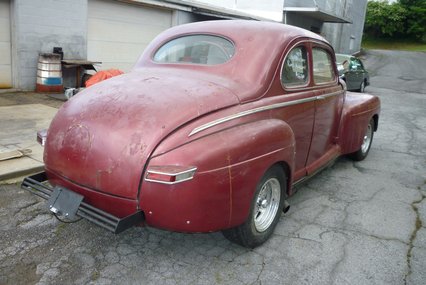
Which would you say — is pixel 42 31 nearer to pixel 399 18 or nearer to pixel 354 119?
pixel 354 119

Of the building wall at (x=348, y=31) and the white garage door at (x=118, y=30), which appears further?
the building wall at (x=348, y=31)

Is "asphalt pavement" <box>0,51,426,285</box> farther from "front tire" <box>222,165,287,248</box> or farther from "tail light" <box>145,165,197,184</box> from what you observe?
"tail light" <box>145,165,197,184</box>

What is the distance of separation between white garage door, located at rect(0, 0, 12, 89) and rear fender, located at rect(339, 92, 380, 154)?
7654 mm

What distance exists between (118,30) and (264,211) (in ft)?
31.0

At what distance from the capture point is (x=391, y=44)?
139 feet

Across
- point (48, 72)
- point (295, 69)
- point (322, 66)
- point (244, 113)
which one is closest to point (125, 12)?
point (48, 72)

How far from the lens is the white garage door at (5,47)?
9047 millimetres

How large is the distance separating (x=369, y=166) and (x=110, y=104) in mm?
4283

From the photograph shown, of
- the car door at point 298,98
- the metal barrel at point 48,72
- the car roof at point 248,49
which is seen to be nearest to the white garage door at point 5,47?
the metal barrel at point 48,72

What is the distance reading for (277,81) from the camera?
11.7 ft

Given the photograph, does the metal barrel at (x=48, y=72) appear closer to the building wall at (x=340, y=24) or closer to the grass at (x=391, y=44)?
the building wall at (x=340, y=24)

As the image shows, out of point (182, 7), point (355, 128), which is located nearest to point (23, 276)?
point (355, 128)

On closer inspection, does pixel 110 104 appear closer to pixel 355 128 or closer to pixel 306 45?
pixel 306 45

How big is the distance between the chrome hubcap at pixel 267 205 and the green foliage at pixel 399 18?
43.4 meters
